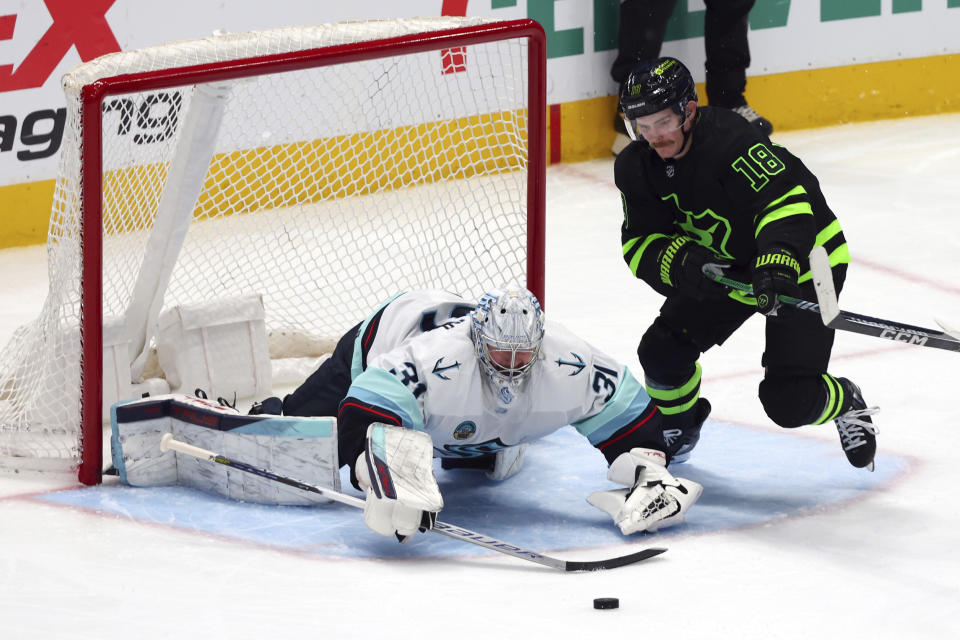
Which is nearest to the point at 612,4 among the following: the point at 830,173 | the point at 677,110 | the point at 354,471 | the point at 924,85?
the point at 830,173

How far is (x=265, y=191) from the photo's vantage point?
5148 millimetres

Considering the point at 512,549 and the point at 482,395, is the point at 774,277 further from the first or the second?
the point at 512,549

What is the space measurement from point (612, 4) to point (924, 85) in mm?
1828

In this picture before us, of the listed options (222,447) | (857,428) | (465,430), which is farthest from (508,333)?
(857,428)

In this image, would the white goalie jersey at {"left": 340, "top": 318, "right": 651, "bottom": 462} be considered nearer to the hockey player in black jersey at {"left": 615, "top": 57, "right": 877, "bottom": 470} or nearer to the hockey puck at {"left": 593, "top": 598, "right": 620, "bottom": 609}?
the hockey player in black jersey at {"left": 615, "top": 57, "right": 877, "bottom": 470}

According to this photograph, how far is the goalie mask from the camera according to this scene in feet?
10.3

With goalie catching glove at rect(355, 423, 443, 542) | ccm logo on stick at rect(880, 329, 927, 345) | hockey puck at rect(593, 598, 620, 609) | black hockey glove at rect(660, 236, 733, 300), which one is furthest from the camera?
black hockey glove at rect(660, 236, 733, 300)

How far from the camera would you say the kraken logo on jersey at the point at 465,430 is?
10.9ft

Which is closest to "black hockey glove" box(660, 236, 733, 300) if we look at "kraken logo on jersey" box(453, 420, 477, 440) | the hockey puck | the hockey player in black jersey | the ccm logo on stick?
the hockey player in black jersey

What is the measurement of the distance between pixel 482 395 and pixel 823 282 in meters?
0.75

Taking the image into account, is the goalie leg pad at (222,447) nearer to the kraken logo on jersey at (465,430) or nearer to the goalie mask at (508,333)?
the kraken logo on jersey at (465,430)

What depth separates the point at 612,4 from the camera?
23.0 ft

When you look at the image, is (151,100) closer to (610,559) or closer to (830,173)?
(610,559)

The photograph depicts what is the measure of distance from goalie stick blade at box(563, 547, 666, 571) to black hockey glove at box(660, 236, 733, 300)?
0.63m
